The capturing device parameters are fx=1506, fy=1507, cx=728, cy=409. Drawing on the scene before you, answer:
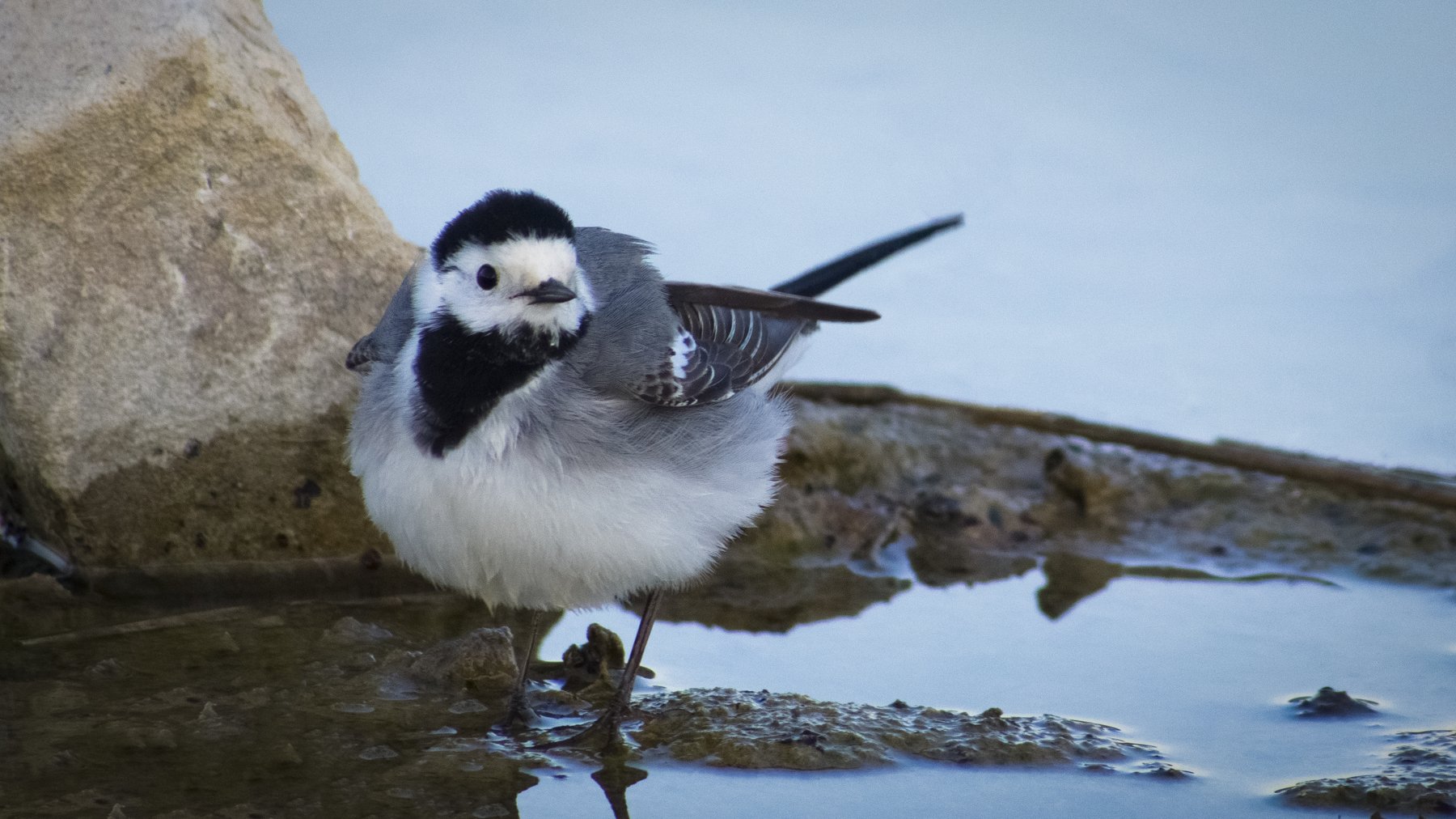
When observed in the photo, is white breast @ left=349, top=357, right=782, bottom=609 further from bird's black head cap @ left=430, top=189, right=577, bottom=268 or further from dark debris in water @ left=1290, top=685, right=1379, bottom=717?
dark debris in water @ left=1290, top=685, right=1379, bottom=717

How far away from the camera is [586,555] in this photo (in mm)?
3846

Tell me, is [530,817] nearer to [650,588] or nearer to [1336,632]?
[650,588]

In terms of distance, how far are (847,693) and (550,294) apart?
1518 mm

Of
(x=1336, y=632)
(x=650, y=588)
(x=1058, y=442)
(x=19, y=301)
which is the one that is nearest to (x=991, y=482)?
(x=1058, y=442)

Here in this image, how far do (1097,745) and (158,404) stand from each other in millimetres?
3051

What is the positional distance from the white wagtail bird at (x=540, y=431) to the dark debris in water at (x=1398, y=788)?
5.42ft

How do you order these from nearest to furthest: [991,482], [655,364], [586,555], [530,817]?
[530,817] → [586,555] → [655,364] → [991,482]

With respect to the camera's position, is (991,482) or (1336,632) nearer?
(1336,632)

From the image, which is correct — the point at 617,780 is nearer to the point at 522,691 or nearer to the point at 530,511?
the point at 522,691

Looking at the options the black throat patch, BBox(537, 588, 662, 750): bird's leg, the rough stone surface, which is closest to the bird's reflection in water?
BBox(537, 588, 662, 750): bird's leg

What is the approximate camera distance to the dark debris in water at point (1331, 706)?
4.27 metres

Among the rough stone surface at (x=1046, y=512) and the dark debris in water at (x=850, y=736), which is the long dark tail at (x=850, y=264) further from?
the dark debris in water at (x=850, y=736)

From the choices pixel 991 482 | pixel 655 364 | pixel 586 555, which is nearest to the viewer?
pixel 586 555

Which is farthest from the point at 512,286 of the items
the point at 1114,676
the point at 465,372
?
the point at 1114,676
